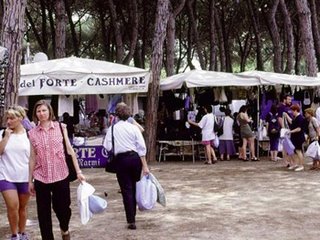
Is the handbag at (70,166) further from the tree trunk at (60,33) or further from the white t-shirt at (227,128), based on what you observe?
the tree trunk at (60,33)

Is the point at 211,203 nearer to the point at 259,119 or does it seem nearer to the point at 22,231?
the point at 22,231

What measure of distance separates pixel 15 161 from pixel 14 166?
5 centimetres

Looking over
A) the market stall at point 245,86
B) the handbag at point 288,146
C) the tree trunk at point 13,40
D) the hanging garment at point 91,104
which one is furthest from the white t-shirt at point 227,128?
the tree trunk at point 13,40

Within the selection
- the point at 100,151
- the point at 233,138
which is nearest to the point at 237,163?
the point at 233,138

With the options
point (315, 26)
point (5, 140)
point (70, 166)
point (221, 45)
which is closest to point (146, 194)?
point (70, 166)

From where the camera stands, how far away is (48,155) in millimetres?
5258

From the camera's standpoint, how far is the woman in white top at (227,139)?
1407 centimetres

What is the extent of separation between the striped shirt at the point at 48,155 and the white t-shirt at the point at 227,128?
907 centimetres

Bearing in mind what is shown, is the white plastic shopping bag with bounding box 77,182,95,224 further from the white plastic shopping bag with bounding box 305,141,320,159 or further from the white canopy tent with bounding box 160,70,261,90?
the white canopy tent with bounding box 160,70,261,90

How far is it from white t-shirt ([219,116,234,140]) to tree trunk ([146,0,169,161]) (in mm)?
1743

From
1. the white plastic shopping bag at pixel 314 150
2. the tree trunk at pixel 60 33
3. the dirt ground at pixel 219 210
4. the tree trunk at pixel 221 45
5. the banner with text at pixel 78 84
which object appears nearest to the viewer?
the dirt ground at pixel 219 210

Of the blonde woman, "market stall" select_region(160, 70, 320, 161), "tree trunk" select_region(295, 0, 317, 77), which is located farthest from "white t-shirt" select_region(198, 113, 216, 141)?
"tree trunk" select_region(295, 0, 317, 77)

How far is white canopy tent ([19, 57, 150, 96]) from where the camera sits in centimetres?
1198

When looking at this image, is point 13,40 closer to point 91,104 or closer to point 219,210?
point 219,210
